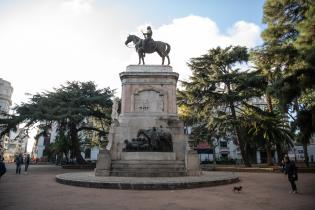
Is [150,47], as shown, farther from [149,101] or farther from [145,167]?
[145,167]

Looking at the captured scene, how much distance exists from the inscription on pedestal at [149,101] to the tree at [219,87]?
10.6m

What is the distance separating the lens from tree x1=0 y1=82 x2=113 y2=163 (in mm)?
27484

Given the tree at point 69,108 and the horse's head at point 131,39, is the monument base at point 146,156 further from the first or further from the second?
the tree at point 69,108

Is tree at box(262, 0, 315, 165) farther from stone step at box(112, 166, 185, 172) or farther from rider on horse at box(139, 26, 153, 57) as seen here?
rider on horse at box(139, 26, 153, 57)

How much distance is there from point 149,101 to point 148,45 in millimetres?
4262

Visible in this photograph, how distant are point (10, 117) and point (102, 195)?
23.5 metres

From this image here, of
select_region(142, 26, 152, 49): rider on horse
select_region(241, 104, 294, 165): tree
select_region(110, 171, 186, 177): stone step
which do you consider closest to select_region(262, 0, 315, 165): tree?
select_region(110, 171, 186, 177): stone step

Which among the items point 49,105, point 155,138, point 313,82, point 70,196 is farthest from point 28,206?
point 49,105

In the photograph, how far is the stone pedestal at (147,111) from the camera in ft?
53.4

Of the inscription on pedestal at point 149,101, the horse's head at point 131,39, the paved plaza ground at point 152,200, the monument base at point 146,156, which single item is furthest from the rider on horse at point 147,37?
the paved plaza ground at point 152,200

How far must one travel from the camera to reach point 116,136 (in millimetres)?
16797

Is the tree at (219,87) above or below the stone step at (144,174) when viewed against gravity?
above

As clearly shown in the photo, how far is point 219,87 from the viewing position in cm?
2922

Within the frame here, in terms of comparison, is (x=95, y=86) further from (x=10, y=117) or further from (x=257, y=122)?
(x=257, y=122)
